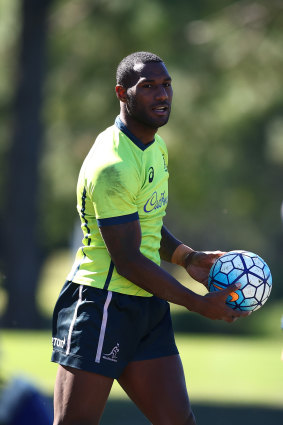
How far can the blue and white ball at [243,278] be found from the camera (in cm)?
469

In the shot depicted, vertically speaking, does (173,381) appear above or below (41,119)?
above

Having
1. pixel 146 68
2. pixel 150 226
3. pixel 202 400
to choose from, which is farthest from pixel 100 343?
pixel 202 400

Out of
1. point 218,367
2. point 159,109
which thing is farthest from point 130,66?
point 218,367

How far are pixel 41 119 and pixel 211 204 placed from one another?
5.57m

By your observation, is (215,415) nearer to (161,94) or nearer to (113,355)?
(113,355)

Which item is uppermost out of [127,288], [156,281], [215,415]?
[156,281]

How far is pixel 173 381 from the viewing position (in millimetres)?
4793

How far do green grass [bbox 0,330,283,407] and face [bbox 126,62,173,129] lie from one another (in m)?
3.60

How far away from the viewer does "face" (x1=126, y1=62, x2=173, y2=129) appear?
4.63 meters

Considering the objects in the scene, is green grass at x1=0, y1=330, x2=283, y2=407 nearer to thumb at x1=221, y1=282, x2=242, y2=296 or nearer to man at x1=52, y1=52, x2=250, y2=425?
man at x1=52, y1=52, x2=250, y2=425

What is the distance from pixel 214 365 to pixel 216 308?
992cm

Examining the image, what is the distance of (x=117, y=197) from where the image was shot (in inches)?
175

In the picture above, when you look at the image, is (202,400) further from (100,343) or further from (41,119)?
(41,119)

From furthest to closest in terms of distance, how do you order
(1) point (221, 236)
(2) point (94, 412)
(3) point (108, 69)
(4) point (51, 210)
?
(1) point (221, 236), (4) point (51, 210), (3) point (108, 69), (2) point (94, 412)
